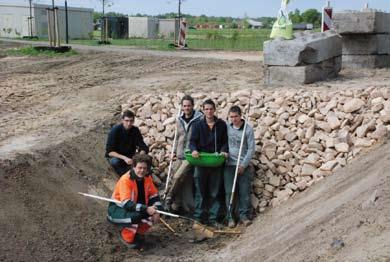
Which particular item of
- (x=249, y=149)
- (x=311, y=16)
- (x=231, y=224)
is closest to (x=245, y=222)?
(x=231, y=224)

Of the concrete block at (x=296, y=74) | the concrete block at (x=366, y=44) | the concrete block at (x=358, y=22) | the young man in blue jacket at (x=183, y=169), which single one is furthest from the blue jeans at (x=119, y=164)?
the concrete block at (x=366, y=44)

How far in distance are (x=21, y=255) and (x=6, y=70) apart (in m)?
9.62

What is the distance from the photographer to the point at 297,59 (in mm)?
9391

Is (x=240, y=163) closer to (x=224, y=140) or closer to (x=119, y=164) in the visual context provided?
(x=224, y=140)

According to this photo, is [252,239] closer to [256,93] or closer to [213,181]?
[213,181]

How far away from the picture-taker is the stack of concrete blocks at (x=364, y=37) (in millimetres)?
10766

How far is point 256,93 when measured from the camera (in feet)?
29.6

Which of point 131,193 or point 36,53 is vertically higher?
point 36,53

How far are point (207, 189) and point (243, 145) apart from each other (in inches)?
30.6

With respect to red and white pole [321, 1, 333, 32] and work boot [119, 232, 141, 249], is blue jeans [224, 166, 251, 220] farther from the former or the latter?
red and white pole [321, 1, 333, 32]

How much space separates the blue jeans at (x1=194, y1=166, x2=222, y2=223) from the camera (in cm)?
754

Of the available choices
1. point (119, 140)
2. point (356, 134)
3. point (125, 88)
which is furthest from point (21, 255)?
point (125, 88)

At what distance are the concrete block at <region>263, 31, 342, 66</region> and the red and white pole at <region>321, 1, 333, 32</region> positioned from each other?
1500 millimetres

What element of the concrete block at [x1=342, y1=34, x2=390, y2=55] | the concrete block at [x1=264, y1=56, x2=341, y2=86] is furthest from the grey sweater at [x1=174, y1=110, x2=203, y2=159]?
the concrete block at [x1=342, y1=34, x2=390, y2=55]
